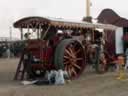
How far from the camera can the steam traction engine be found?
15.7 meters

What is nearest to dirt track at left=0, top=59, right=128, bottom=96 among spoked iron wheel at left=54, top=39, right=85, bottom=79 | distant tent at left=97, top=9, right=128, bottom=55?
spoked iron wheel at left=54, top=39, right=85, bottom=79

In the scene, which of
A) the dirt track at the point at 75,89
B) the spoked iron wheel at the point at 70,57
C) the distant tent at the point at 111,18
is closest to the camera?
the dirt track at the point at 75,89

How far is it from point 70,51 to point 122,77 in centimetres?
229

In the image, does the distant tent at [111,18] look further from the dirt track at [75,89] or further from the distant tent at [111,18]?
the dirt track at [75,89]

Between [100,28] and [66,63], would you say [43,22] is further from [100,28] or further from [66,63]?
[100,28]

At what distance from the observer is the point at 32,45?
52.1 ft

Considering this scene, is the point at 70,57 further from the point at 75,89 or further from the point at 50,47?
the point at 75,89

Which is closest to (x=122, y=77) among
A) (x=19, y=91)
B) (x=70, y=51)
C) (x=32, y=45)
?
(x=70, y=51)

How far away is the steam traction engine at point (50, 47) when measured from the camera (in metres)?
15.7

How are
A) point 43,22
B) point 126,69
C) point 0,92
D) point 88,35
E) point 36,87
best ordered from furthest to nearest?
point 126,69, point 88,35, point 43,22, point 36,87, point 0,92

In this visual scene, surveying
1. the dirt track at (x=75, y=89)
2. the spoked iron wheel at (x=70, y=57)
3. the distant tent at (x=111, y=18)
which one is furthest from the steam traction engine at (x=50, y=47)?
the distant tent at (x=111, y=18)

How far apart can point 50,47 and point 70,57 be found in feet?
3.26

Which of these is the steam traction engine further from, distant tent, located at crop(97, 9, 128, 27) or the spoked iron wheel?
distant tent, located at crop(97, 9, 128, 27)

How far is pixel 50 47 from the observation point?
1590 centimetres
